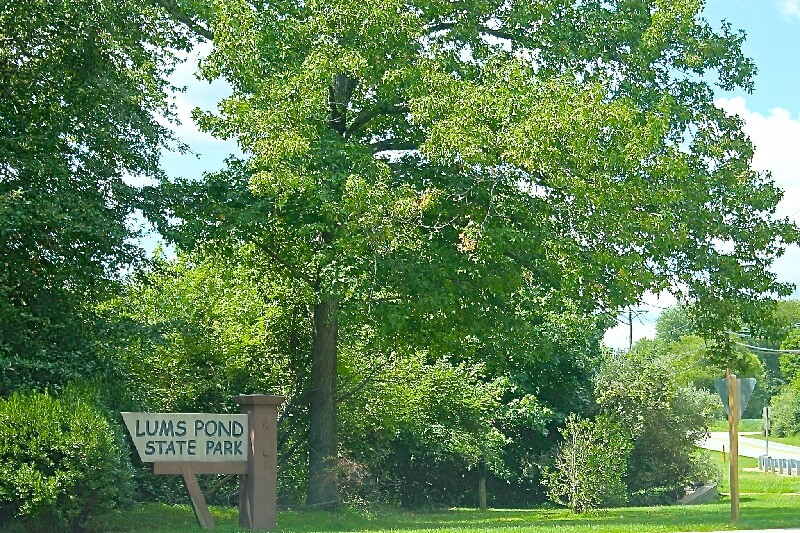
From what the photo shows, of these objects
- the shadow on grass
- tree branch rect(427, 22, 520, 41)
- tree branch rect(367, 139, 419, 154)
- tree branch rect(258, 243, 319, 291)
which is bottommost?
the shadow on grass

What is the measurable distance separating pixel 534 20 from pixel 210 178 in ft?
22.1

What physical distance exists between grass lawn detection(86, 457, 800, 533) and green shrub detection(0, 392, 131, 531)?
2.12ft

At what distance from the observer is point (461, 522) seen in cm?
2152

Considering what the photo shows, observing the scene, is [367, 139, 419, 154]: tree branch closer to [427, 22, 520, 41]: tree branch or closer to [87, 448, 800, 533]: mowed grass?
[427, 22, 520, 41]: tree branch

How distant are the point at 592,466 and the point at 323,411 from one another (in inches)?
321

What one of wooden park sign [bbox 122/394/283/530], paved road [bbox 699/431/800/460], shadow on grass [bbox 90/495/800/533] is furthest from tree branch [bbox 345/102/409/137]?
paved road [bbox 699/431/800/460]

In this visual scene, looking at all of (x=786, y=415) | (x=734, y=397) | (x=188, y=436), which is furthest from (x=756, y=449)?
(x=188, y=436)

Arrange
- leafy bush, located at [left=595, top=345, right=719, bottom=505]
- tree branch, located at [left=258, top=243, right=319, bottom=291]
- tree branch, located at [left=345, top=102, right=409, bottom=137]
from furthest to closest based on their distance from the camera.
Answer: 1. leafy bush, located at [left=595, top=345, right=719, bottom=505]
2. tree branch, located at [left=258, top=243, right=319, bottom=291]
3. tree branch, located at [left=345, top=102, right=409, bottom=137]

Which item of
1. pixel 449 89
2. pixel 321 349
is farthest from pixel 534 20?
pixel 321 349

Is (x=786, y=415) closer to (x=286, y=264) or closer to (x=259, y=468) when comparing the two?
(x=286, y=264)

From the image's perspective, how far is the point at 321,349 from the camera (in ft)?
74.1

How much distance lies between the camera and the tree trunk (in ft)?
72.0

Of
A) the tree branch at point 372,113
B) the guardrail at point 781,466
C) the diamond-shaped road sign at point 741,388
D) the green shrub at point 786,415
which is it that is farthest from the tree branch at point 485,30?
the green shrub at point 786,415

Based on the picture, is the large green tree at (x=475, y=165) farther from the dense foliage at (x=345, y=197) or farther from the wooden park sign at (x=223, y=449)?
the wooden park sign at (x=223, y=449)
